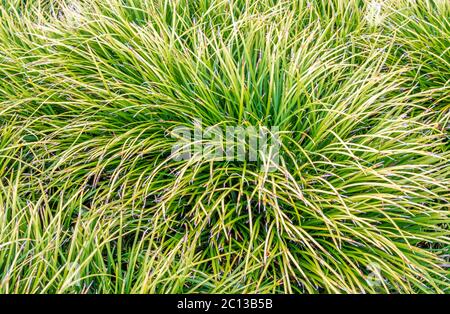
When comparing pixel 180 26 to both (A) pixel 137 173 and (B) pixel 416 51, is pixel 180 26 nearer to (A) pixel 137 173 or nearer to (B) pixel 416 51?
(A) pixel 137 173

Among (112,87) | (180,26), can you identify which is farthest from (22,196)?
(180,26)

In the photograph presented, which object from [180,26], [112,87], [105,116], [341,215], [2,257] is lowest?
[2,257]

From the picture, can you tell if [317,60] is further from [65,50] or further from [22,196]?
[22,196]

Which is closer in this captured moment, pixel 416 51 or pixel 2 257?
pixel 2 257

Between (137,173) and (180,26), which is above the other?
(180,26)
